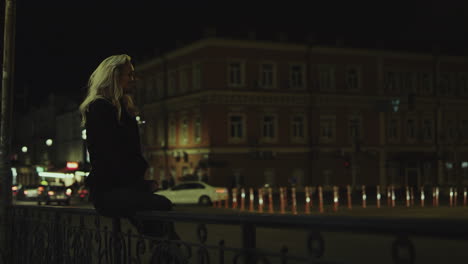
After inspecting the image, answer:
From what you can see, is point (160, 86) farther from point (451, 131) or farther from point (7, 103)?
point (7, 103)

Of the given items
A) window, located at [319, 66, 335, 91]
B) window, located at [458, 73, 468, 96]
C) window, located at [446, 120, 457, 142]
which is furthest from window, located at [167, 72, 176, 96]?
window, located at [458, 73, 468, 96]

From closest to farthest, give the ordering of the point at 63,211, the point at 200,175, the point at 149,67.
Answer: the point at 63,211
the point at 200,175
the point at 149,67

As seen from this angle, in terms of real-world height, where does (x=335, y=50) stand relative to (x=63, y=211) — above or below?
above

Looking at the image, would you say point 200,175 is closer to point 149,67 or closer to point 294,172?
point 294,172

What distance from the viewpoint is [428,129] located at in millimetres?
57688

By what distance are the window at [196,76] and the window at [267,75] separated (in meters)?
5.08

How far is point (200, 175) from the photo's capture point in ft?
164

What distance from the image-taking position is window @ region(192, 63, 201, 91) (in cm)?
5066

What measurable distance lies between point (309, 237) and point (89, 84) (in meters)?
2.63

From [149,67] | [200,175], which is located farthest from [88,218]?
[149,67]

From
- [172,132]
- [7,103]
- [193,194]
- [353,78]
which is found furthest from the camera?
[172,132]

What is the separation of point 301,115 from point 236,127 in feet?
19.4

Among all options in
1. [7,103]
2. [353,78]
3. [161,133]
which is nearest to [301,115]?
[353,78]

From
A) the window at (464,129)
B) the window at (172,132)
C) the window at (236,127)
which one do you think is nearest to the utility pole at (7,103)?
the window at (236,127)
